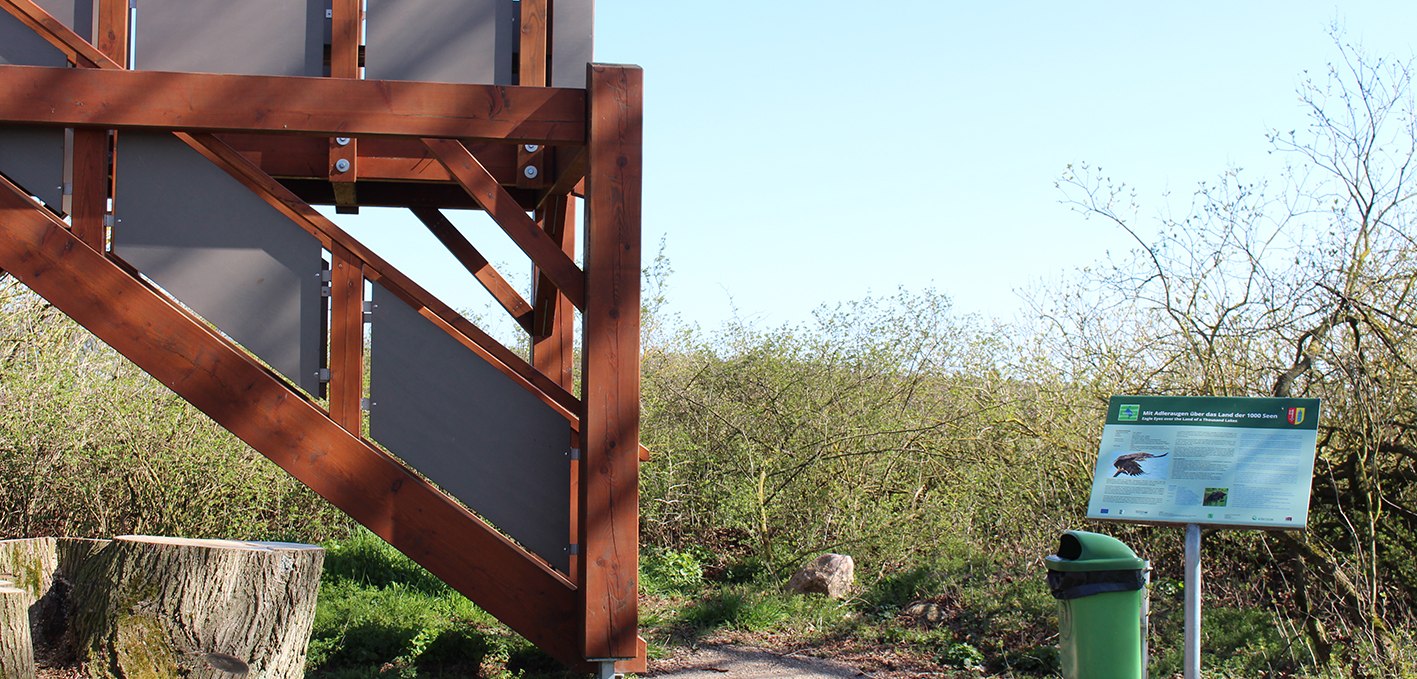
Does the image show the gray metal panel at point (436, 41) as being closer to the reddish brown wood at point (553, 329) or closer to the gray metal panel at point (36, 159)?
the gray metal panel at point (36, 159)

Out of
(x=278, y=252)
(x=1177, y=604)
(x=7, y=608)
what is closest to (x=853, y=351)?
(x=1177, y=604)

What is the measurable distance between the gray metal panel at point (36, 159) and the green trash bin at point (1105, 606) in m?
4.34

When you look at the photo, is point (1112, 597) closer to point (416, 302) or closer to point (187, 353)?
point (416, 302)

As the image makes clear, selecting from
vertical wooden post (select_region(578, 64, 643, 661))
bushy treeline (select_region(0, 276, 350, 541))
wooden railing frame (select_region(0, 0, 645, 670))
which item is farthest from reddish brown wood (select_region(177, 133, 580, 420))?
bushy treeline (select_region(0, 276, 350, 541))

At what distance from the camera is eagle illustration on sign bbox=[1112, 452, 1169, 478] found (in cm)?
451

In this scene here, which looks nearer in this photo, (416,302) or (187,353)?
(187,353)

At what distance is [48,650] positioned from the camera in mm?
5840

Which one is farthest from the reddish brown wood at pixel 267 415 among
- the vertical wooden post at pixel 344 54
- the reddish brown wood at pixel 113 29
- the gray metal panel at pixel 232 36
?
the vertical wooden post at pixel 344 54

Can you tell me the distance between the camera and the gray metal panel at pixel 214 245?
475cm

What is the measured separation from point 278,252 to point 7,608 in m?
1.89

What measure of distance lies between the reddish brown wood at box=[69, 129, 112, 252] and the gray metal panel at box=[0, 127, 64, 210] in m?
0.10

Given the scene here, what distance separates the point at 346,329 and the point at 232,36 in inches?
55.5

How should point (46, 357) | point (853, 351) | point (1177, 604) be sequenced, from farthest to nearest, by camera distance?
point (853, 351) < point (46, 357) < point (1177, 604)

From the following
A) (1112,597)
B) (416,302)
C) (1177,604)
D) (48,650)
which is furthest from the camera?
(1177,604)
